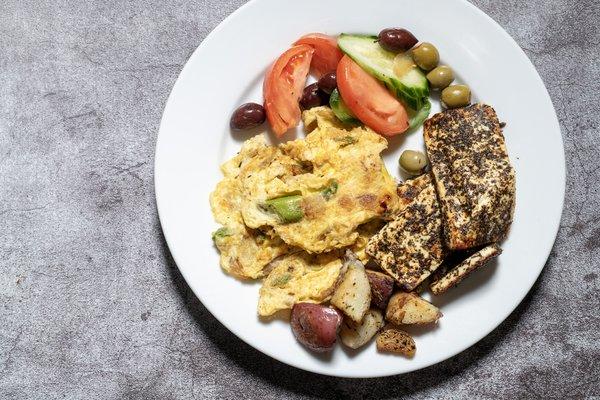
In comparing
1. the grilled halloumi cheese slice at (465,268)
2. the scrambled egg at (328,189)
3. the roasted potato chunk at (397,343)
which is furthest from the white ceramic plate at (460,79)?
the scrambled egg at (328,189)

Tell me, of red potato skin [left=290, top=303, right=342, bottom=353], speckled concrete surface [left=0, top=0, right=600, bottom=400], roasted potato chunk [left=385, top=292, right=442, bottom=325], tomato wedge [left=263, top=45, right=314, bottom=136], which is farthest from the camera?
speckled concrete surface [left=0, top=0, right=600, bottom=400]

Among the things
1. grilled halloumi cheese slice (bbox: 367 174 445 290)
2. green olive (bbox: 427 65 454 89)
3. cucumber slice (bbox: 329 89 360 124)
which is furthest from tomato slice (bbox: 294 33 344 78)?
grilled halloumi cheese slice (bbox: 367 174 445 290)

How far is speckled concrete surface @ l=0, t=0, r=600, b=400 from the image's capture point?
10.5ft

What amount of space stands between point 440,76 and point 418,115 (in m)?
0.21

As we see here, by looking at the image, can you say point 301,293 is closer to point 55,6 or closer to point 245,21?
point 245,21

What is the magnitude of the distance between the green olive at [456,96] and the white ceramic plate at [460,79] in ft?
0.27

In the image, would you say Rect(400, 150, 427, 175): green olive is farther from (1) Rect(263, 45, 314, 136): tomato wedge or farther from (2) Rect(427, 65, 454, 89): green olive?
(1) Rect(263, 45, 314, 136): tomato wedge

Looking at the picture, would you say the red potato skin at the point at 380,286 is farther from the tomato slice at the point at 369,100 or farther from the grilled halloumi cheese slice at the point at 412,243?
the tomato slice at the point at 369,100

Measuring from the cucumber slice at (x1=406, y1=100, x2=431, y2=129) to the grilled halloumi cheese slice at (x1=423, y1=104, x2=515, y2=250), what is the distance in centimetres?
6

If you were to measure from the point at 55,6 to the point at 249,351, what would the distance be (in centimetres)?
213

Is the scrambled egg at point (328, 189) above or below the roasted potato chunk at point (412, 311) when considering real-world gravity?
above

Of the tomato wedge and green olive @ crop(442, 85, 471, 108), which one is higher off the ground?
green olive @ crop(442, 85, 471, 108)

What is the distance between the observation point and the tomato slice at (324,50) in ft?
9.76

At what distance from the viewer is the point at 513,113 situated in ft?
9.69
